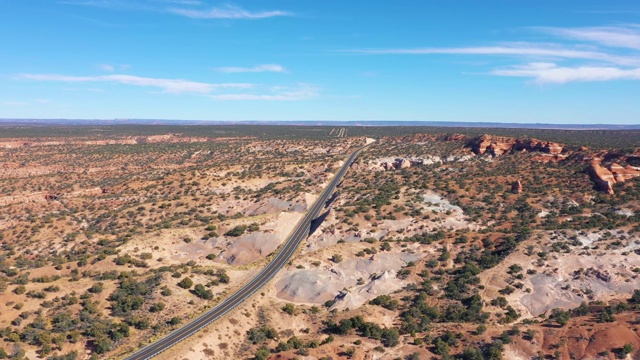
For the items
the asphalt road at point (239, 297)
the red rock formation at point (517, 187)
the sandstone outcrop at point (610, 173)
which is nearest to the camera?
the asphalt road at point (239, 297)

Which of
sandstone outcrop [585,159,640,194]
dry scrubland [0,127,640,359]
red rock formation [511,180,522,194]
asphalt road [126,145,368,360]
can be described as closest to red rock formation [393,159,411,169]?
dry scrubland [0,127,640,359]

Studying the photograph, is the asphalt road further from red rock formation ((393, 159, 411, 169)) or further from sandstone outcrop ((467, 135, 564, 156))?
sandstone outcrop ((467, 135, 564, 156))

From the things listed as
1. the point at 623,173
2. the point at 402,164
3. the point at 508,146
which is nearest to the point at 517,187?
the point at 623,173

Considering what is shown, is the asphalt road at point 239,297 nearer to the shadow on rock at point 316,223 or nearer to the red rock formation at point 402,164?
the shadow on rock at point 316,223

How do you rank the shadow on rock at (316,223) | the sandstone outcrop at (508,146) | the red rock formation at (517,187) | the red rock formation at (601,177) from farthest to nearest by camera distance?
1. the sandstone outcrop at (508,146)
2. the red rock formation at (517,187)
3. the red rock formation at (601,177)
4. the shadow on rock at (316,223)

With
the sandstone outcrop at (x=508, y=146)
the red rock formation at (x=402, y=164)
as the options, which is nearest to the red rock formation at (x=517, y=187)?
the sandstone outcrop at (x=508, y=146)

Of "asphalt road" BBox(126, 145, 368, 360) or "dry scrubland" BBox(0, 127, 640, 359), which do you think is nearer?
"asphalt road" BBox(126, 145, 368, 360)
